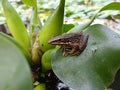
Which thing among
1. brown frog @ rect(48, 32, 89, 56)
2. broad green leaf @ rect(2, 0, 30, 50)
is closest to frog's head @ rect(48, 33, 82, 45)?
brown frog @ rect(48, 32, 89, 56)

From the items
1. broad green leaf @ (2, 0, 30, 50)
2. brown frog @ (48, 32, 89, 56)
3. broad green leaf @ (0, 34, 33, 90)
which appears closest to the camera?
broad green leaf @ (0, 34, 33, 90)

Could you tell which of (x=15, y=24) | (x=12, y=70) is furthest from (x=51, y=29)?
(x=12, y=70)

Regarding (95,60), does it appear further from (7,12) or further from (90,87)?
(7,12)

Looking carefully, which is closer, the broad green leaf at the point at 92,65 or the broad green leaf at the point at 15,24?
the broad green leaf at the point at 92,65

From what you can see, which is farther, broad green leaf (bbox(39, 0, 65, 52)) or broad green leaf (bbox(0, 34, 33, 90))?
broad green leaf (bbox(39, 0, 65, 52))

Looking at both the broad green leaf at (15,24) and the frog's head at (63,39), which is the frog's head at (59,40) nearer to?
the frog's head at (63,39)

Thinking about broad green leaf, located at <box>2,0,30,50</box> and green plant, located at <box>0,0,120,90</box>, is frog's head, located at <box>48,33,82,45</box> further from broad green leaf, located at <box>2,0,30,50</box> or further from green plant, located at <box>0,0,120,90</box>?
broad green leaf, located at <box>2,0,30,50</box>

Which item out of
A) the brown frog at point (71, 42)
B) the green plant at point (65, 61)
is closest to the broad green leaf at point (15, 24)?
the green plant at point (65, 61)

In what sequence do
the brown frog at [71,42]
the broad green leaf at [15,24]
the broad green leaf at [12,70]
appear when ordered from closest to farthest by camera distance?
the broad green leaf at [12,70] < the brown frog at [71,42] < the broad green leaf at [15,24]
